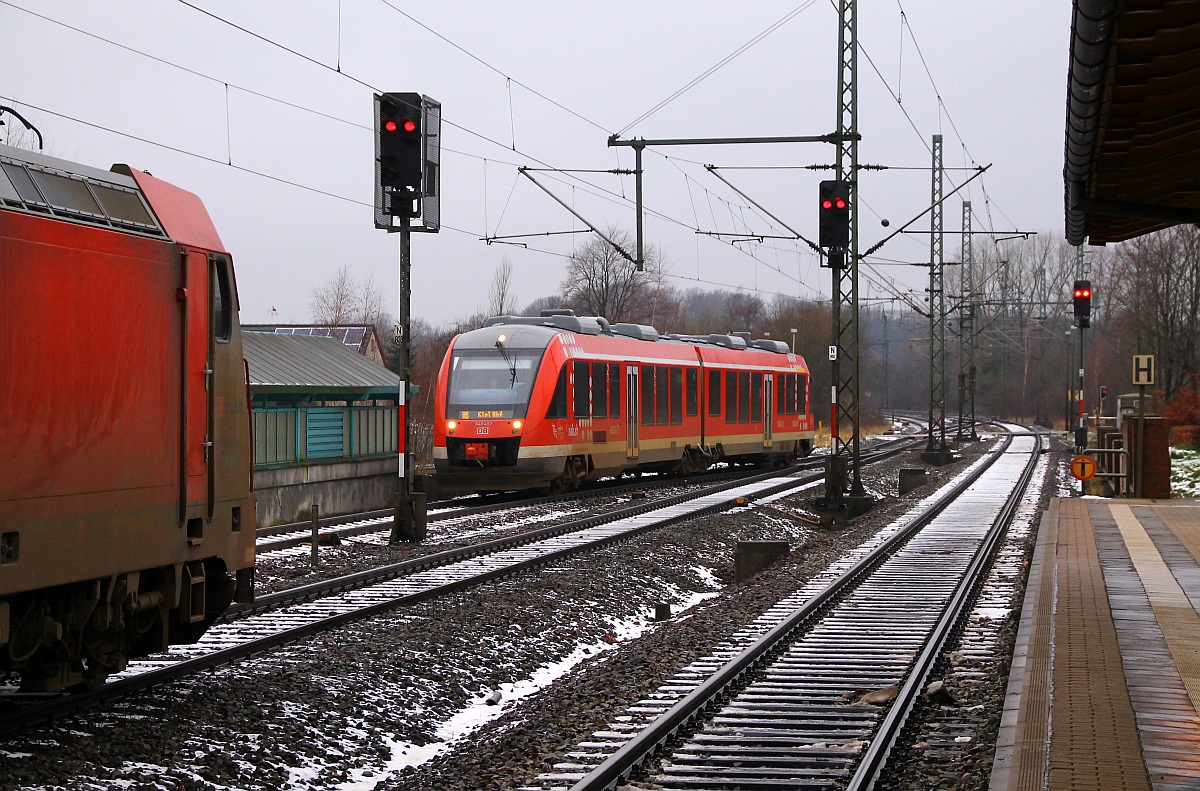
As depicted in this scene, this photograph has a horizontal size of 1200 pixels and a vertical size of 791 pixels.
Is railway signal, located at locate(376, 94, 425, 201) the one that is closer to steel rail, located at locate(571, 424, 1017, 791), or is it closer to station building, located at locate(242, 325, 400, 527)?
station building, located at locate(242, 325, 400, 527)

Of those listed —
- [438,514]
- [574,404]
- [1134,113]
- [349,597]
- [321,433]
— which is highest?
[1134,113]

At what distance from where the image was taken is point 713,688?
942 cm

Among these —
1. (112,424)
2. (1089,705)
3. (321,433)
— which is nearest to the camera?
(112,424)

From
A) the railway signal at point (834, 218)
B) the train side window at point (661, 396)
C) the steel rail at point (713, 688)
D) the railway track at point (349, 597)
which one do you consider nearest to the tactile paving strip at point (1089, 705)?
the steel rail at point (713, 688)

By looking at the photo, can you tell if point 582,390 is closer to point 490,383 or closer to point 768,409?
point 490,383

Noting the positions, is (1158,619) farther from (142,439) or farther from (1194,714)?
(142,439)

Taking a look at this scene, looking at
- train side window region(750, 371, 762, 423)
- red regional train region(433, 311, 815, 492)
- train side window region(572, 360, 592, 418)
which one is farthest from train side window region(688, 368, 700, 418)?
train side window region(572, 360, 592, 418)

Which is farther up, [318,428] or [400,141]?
[400,141]

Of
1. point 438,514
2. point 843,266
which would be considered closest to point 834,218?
point 843,266

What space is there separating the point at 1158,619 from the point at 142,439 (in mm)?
8320

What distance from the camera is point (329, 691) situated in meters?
9.19

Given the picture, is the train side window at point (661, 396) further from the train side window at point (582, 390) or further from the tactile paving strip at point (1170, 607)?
the tactile paving strip at point (1170, 607)

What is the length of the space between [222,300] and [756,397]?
28.5m

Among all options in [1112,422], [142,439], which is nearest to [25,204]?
[142,439]
